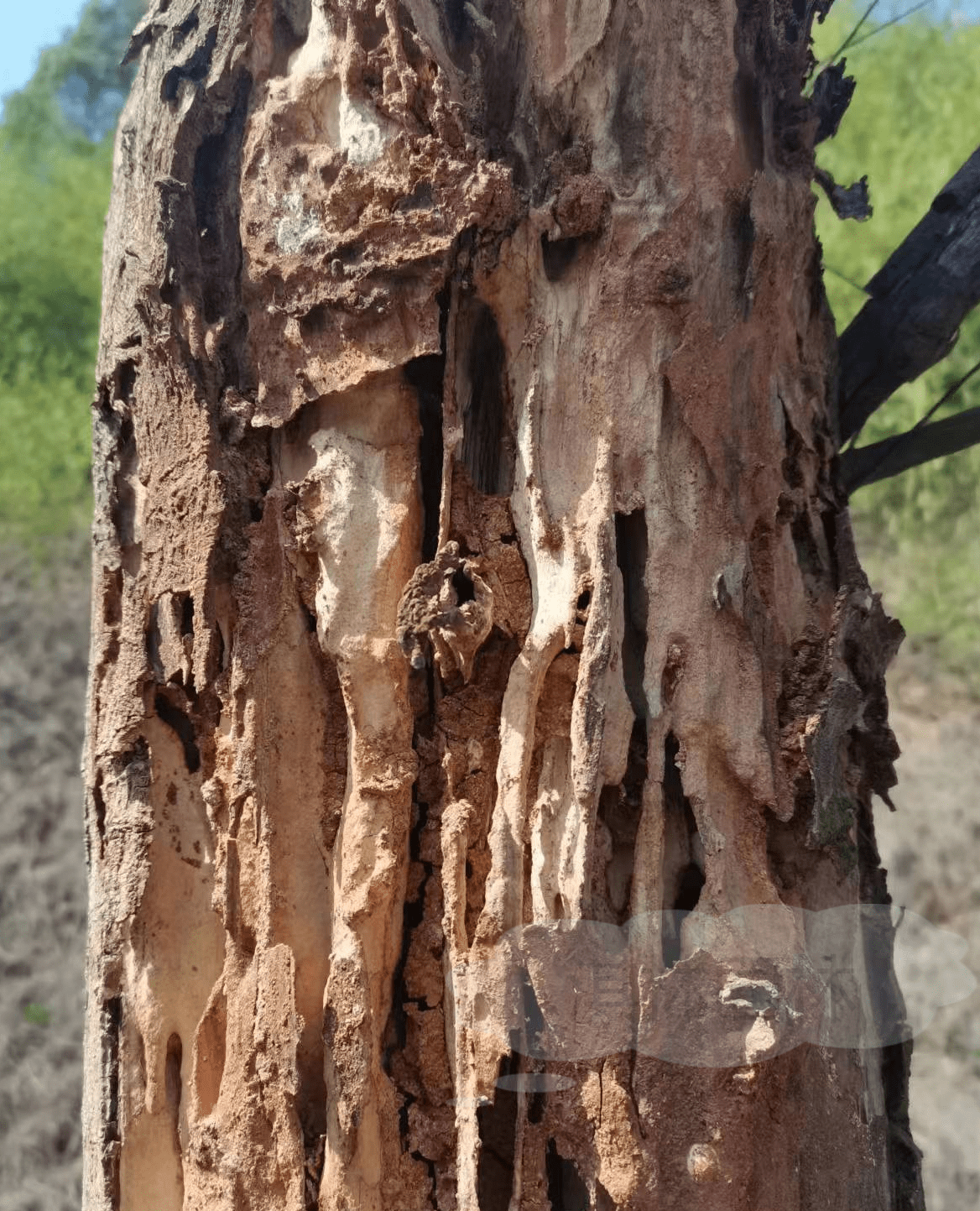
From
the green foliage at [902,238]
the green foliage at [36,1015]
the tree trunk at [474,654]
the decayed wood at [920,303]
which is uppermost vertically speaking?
the green foliage at [902,238]

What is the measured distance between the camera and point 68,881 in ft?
7.43

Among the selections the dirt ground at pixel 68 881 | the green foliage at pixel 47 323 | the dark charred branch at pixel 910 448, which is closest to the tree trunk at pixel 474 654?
the dark charred branch at pixel 910 448

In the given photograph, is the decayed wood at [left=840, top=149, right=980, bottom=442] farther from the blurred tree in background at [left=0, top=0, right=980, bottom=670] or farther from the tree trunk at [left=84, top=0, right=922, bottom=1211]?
the blurred tree in background at [left=0, top=0, right=980, bottom=670]

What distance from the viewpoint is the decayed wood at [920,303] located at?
1011 millimetres

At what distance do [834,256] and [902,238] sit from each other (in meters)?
0.13

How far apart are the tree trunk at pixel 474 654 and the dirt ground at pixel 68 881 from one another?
4.49 ft

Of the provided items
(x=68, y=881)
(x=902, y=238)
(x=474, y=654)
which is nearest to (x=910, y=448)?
(x=474, y=654)

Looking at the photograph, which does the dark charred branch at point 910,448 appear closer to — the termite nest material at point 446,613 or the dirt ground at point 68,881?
the termite nest material at point 446,613

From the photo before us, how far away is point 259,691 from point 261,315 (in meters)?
0.23

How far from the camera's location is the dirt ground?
2000 millimetres

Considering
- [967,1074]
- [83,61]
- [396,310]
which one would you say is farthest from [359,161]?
[83,61]

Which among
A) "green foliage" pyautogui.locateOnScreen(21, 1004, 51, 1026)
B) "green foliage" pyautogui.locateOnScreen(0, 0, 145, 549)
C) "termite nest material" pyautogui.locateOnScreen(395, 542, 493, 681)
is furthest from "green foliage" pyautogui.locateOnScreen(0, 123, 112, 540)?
"termite nest material" pyautogui.locateOnScreen(395, 542, 493, 681)

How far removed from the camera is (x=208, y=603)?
0.76 metres

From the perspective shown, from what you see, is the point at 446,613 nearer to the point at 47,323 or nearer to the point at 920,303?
the point at 920,303
